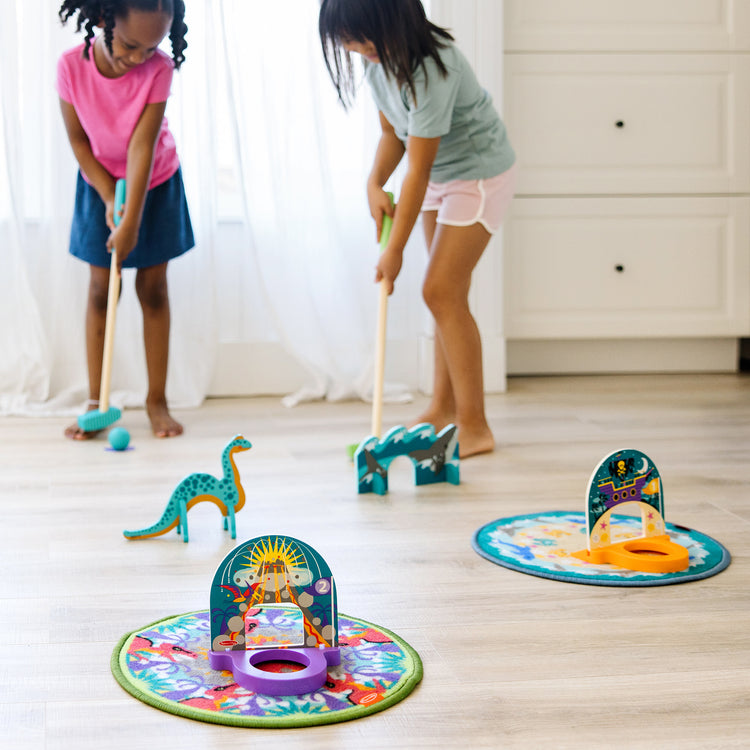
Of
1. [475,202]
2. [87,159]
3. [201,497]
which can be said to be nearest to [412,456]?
[201,497]

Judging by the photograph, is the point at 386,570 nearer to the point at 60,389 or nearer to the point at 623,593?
the point at 623,593

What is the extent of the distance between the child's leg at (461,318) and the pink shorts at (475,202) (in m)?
0.01

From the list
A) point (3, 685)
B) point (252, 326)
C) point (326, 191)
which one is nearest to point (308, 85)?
point (326, 191)

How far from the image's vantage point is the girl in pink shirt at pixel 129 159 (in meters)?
1.84

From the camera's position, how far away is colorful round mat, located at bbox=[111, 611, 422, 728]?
2.69ft

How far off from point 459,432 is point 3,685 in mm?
1078

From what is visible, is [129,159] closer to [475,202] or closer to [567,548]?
[475,202]

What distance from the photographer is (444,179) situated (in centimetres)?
185

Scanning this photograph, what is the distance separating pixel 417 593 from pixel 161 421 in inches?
41.9

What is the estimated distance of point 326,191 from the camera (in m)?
2.36

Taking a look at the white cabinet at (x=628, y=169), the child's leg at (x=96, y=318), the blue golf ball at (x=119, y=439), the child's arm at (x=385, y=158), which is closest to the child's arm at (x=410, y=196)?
the child's arm at (x=385, y=158)

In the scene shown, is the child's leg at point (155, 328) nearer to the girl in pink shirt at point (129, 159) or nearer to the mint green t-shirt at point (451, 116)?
the girl in pink shirt at point (129, 159)

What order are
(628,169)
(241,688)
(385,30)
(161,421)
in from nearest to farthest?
(241,688), (385,30), (161,421), (628,169)

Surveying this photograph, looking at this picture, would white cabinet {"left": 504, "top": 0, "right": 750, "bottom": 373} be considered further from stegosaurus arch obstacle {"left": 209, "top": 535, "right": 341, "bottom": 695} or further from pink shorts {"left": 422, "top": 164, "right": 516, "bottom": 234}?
stegosaurus arch obstacle {"left": 209, "top": 535, "right": 341, "bottom": 695}
